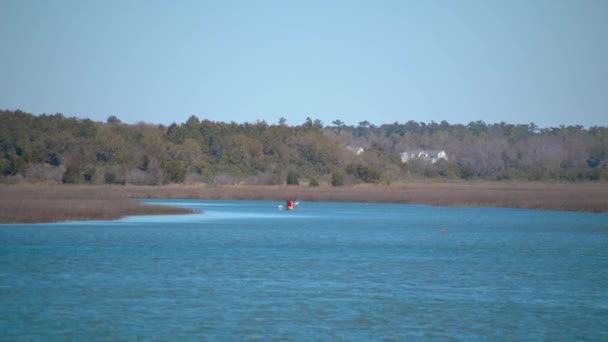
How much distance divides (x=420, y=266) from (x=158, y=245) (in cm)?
1064

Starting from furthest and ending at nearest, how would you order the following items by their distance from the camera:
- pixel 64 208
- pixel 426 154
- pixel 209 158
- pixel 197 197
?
pixel 426 154 < pixel 209 158 < pixel 197 197 < pixel 64 208

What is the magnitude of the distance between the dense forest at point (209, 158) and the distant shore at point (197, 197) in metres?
3.99

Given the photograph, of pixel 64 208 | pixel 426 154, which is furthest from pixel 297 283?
pixel 426 154

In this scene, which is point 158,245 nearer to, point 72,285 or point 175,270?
point 175,270

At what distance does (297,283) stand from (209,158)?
76610mm

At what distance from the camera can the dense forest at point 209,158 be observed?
83.3m

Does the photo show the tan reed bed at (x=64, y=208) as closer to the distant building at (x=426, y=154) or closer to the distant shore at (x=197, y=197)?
the distant shore at (x=197, y=197)

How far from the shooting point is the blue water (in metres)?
18.5

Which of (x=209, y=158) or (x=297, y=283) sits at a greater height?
(x=209, y=158)

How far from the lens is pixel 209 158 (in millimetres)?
100438

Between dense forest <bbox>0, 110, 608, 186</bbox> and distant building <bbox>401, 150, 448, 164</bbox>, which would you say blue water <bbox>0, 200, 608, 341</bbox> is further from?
distant building <bbox>401, 150, 448, 164</bbox>

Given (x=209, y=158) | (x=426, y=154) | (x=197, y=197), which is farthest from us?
(x=426, y=154)

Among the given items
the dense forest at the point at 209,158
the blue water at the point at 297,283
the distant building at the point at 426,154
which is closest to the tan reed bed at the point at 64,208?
the blue water at the point at 297,283

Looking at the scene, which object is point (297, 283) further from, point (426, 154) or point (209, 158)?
point (426, 154)
